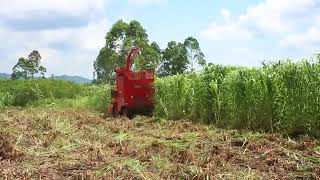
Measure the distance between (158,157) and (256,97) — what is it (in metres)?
4.62

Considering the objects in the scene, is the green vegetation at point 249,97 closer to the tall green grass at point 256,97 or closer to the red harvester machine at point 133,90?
the tall green grass at point 256,97

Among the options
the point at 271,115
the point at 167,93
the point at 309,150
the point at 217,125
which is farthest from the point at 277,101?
the point at 167,93

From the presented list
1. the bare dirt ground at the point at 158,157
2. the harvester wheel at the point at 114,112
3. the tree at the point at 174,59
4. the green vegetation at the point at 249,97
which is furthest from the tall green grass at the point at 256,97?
the tree at the point at 174,59

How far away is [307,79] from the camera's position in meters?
9.66

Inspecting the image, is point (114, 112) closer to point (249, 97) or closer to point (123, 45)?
point (249, 97)

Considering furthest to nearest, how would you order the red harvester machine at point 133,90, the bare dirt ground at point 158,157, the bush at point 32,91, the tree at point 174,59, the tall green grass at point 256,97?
the tree at point 174,59, the bush at point 32,91, the red harvester machine at point 133,90, the tall green grass at point 256,97, the bare dirt ground at point 158,157

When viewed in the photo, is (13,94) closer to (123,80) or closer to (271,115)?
(123,80)

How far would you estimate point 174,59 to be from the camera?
44062 mm

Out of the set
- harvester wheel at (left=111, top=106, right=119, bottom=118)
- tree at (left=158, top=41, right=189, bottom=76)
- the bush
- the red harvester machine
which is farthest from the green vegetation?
tree at (left=158, top=41, right=189, bottom=76)

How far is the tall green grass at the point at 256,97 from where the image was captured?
966 centimetres

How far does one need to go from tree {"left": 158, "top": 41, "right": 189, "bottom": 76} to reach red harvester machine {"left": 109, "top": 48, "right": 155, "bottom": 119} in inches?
1035

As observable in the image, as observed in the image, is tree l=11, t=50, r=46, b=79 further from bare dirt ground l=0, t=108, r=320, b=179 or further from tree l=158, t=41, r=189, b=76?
bare dirt ground l=0, t=108, r=320, b=179

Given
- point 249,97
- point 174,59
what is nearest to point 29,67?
point 174,59

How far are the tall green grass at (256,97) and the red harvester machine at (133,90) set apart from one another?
1.74 m
